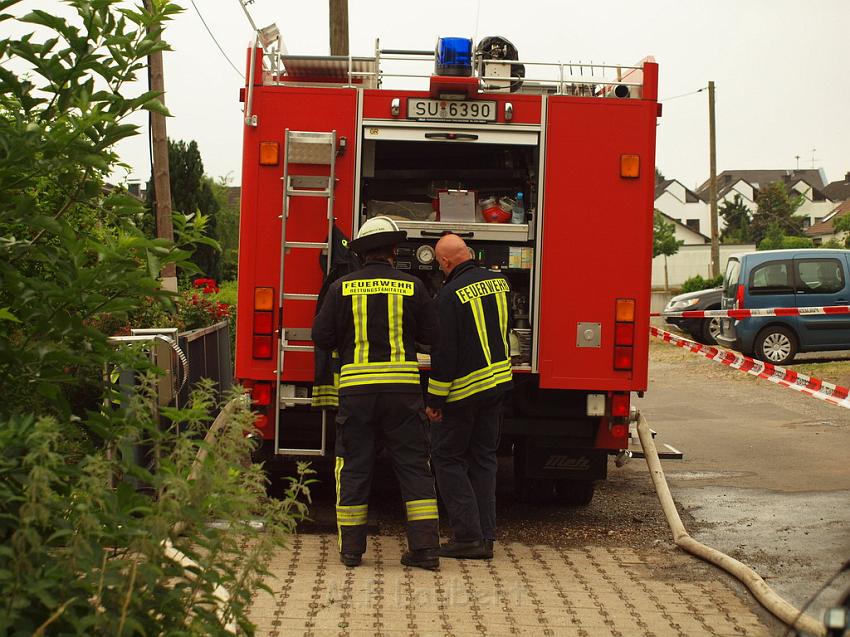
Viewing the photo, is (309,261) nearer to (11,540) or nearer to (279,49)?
(279,49)

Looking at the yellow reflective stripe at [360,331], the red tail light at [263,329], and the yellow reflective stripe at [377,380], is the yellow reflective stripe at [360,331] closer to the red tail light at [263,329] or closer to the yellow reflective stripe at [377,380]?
the yellow reflective stripe at [377,380]

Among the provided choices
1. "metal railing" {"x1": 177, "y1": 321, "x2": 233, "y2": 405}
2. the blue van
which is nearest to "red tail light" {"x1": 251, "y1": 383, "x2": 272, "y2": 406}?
"metal railing" {"x1": 177, "y1": 321, "x2": 233, "y2": 405}

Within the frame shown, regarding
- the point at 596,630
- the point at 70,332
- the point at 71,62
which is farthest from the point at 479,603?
the point at 71,62

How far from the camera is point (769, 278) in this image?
19.9 meters

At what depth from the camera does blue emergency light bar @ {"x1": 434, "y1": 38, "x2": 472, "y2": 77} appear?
7652mm

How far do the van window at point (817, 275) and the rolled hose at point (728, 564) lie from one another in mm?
12285

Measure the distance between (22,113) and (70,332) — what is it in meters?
0.67

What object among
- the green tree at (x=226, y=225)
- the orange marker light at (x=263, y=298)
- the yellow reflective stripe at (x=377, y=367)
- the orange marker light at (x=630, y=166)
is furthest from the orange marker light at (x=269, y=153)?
the green tree at (x=226, y=225)

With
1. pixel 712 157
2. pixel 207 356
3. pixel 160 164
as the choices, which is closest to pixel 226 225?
pixel 712 157

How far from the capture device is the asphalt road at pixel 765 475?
709cm

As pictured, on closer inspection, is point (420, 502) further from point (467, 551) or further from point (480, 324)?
point (480, 324)

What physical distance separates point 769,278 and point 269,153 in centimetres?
1405

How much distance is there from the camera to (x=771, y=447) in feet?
39.4

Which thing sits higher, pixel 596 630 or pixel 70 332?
pixel 70 332
